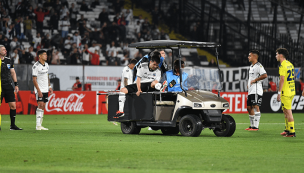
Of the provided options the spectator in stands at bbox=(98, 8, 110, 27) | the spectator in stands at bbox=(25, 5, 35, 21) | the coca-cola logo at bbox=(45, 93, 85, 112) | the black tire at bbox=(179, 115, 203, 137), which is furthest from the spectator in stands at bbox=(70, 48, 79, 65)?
the black tire at bbox=(179, 115, 203, 137)

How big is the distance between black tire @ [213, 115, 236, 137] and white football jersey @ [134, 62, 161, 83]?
185 centimetres

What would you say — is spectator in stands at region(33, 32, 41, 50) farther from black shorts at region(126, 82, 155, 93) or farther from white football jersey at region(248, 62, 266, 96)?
black shorts at region(126, 82, 155, 93)

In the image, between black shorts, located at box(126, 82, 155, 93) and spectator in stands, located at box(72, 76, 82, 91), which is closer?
black shorts, located at box(126, 82, 155, 93)

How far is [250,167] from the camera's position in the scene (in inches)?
A: 265

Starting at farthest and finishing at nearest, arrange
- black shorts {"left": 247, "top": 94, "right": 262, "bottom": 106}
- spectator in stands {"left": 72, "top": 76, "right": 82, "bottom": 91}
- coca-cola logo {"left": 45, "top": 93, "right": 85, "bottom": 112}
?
spectator in stands {"left": 72, "top": 76, "right": 82, "bottom": 91} < coca-cola logo {"left": 45, "top": 93, "right": 85, "bottom": 112} < black shorts {"left": 247, "top": 94, "right": 262, "bottom": 106}

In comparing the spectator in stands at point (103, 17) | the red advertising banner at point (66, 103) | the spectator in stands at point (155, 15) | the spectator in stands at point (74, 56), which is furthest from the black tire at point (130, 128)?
the spectator in stands at point (155, 15)

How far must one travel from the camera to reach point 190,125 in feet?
37.6

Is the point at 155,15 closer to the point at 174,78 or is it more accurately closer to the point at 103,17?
the point at 103,17

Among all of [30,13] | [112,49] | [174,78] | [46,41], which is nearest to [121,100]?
[174,78]

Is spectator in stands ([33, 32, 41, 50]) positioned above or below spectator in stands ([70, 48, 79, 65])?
above

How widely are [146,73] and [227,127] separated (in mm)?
2288

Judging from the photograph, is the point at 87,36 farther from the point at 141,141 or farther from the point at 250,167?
the point at 250,167

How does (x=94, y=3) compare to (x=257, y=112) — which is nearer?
(x=257, y=112)

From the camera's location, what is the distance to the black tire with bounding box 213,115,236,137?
38.0 feet
